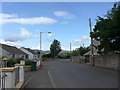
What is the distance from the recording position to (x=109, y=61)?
26.5 m

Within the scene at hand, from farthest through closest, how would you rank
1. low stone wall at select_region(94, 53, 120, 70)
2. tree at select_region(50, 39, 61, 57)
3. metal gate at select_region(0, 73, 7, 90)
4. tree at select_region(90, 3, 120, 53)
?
1. tree at select_region(50, 39, 61, 57)
2. low stone wall at select_region(94, 53, 120, 70)
3. tree at select_region(90, 3, 120, 53)
4. metal gate at select_region(0, 73, 7, 90)

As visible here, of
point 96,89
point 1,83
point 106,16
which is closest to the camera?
point 1,83

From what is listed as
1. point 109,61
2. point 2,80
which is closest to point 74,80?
point 2,80

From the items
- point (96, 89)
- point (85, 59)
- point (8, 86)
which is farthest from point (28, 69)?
point (85, 59)

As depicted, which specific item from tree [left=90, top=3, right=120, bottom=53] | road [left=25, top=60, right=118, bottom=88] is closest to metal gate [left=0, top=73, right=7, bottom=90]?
road [left=25, top=60, right=118, bottom=88]

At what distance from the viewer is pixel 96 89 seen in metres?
9.98

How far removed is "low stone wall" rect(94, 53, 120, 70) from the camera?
2393cm

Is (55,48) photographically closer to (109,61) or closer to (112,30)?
(109,61)

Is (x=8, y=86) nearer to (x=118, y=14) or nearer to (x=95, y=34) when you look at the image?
(x=118, y=14)

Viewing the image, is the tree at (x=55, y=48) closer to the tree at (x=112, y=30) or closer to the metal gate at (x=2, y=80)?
the tree at (x=112, y=30)

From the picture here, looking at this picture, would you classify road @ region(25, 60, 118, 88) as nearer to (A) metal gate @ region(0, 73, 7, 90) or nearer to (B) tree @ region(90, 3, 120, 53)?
(B) tree @ region(90, 3, 120, 53)

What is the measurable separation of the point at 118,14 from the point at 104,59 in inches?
448

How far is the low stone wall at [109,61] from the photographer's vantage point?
2393 centimetres

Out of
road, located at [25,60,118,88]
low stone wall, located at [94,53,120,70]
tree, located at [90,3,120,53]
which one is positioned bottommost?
road, located at [25,60,118,88]
